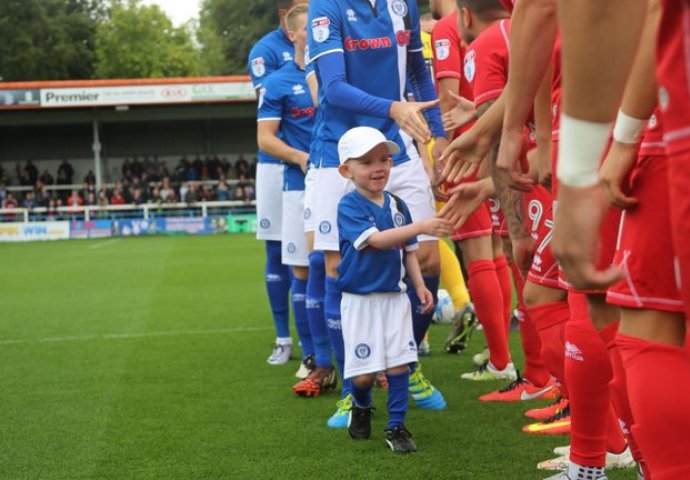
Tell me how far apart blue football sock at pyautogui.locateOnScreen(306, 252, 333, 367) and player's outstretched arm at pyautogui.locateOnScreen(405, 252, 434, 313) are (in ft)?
3.34

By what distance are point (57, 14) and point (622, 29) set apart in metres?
72.5

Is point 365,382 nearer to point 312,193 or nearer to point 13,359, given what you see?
point 312,193

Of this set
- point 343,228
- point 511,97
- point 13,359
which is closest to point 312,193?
point 343,228

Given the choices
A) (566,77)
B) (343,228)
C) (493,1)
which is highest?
(493,1)

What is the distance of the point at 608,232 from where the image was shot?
2.85m

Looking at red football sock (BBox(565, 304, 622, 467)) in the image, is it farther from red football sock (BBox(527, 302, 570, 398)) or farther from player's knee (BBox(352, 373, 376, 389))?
→ player's knee (BBox(352, 373, 376, 389))

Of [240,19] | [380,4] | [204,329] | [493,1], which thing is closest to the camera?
[493,1]

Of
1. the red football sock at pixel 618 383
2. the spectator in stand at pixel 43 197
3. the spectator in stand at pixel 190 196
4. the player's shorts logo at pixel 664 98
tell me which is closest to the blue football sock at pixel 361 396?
the red football sock at pixel 618 383

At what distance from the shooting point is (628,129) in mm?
2262

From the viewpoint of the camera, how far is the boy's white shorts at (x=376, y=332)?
4414mm

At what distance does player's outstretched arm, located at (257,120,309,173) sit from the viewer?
21.1 feet

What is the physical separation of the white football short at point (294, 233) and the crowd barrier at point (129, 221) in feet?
85.1

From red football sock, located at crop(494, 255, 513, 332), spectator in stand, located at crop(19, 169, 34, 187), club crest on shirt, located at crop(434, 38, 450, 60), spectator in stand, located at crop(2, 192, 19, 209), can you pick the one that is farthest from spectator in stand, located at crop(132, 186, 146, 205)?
club crest on shirt, located at crop(434, 38, 450, 60)

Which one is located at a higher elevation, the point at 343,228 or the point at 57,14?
the point at 57,14
